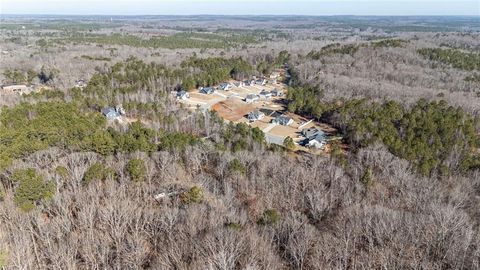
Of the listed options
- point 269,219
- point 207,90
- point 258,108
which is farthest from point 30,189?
point 207,90

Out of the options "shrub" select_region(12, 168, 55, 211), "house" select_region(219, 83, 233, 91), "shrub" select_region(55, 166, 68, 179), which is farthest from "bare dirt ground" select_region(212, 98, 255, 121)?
Result: "shrub" select_region(12, 168, 55, 211)

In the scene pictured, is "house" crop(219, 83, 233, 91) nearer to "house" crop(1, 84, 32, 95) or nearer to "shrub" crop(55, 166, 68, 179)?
"house" crop(1, 84, 32, 95)

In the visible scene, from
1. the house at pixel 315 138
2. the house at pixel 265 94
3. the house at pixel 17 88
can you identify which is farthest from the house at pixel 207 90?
the house at pixel 17 88

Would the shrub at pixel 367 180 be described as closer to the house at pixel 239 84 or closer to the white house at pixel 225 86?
the white house at pixel 225 86

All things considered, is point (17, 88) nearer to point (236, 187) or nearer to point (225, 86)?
point (225, 86)

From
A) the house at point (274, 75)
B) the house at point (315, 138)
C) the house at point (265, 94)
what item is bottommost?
the house at point (315, 138)

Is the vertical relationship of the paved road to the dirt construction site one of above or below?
below

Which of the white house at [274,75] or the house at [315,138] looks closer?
the house at [315,138]
